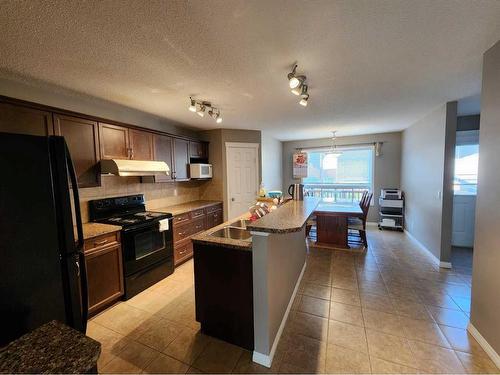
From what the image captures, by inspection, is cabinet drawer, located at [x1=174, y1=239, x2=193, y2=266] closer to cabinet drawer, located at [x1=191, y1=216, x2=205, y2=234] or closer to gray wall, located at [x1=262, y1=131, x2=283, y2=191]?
cabinet drawer, located at [x1=191, y1=216, x2=205, y2=234]

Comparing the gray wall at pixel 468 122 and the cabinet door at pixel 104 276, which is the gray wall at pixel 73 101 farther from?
the gray wall at pixel 468 122

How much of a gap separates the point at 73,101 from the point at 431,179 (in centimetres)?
519

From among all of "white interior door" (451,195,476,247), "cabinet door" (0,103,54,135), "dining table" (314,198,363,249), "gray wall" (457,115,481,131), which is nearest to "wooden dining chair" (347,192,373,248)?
"dining table" (314,198,363,249)

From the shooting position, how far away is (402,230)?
16.3 feet

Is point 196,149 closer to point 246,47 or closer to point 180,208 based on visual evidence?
point 180,208

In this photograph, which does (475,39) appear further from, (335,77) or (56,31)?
(56,31)

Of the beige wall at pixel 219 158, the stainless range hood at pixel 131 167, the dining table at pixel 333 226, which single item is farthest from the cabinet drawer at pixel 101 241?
the dining table at pixel 333 226

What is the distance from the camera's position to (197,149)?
14.1ft

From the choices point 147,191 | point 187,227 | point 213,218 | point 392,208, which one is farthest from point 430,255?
point 147,191

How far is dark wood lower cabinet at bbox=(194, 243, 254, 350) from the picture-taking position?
5.63ft

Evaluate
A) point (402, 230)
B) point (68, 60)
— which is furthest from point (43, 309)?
point (402, 230)

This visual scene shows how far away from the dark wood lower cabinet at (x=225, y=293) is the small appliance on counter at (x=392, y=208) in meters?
4.65

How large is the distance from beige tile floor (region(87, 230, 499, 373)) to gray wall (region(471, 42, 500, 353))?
0.90 ft

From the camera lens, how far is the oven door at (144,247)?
2.50 m
